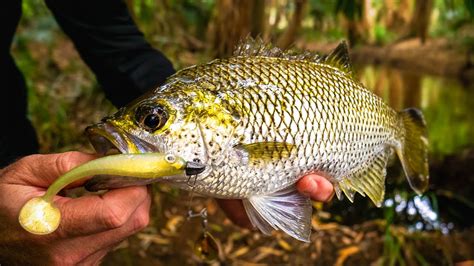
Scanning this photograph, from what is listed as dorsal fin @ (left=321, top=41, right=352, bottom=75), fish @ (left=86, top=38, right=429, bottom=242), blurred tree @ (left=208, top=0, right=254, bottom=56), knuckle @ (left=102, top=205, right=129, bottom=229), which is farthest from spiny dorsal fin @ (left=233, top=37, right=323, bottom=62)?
blurred tree @ (left=208, top=0, right=254, bottom=56)

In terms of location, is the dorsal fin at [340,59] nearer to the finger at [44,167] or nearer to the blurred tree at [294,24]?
the finger at [44,167]

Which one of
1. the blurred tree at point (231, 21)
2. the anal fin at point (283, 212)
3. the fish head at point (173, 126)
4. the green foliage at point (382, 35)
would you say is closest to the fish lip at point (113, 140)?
the fish head at point (173, 126)

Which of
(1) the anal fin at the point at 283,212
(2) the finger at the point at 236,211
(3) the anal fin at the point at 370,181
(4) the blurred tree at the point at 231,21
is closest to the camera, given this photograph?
(1) the anal fin at the point at 283,212

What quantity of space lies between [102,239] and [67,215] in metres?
0.12

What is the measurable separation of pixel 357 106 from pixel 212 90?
0.51m

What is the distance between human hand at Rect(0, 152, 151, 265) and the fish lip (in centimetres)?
5

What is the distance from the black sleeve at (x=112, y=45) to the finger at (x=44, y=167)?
84cm

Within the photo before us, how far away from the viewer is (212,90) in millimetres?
1371

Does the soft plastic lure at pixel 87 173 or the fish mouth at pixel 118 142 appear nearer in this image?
the soft plastic lure at pixel 87 173

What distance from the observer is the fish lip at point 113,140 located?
1220 millimetres

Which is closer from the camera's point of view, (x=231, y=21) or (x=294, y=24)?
(x=231, y=21)

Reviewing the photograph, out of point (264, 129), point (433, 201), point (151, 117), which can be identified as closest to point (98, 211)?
point (151, 117)

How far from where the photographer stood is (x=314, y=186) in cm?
151

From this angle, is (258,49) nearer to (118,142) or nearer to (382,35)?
(118,142)
